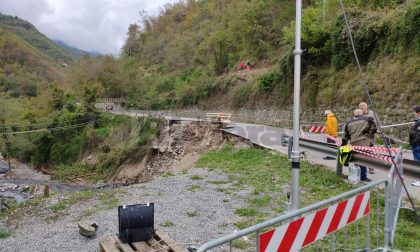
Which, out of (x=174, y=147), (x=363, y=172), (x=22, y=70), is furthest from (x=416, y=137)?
(x=22, y=70)

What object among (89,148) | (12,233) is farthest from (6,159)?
(12,233)

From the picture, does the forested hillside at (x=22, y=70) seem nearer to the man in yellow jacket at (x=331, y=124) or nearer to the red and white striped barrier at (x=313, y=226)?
the man in yellow jacket at (x=331, y=124)

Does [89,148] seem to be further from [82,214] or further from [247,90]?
[82,214]

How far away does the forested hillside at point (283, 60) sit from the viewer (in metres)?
17.7

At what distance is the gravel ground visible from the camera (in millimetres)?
7133

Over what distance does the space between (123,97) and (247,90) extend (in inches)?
1412

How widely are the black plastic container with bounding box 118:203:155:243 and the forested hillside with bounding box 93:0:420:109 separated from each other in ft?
47.7

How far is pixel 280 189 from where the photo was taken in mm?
9891

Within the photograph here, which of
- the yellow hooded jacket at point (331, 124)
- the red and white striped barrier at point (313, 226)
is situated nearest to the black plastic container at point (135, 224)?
the red and white striped barrier at point (313, 226)

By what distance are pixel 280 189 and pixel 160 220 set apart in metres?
3.75

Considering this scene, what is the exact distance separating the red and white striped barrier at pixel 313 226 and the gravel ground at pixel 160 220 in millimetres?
3173

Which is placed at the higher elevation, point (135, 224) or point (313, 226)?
point (313, 226)

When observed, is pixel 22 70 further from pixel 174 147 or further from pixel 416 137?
pixel 416 137

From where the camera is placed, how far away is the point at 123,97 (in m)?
66.1
